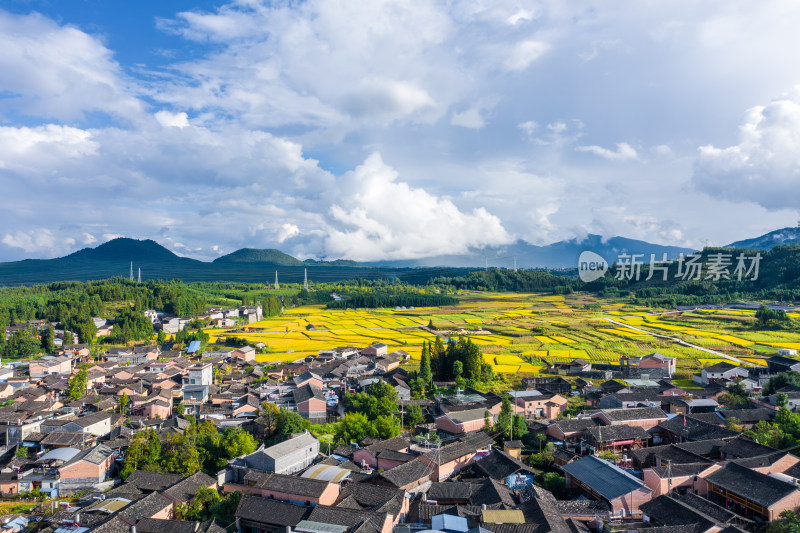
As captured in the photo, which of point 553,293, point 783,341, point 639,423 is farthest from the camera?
point 553,293

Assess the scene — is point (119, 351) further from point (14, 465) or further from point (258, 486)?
point (258, 486)

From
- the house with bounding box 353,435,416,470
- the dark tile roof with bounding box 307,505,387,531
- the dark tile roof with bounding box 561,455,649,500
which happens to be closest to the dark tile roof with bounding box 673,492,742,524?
the dark tile roof with bounding box 561,455,649,500

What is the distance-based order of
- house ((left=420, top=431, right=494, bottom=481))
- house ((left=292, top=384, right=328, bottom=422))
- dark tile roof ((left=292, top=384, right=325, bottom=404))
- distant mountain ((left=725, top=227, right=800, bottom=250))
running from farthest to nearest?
distant mountain ((left=725, top=227, right=800, bottom=250)) < dark tile roof ((left=292, top=384, right=325, bottom=404)) < house ((left=292, top=384, right=328, bottom=422)) < house ((left=420, top=431, right=494, bottom=481))

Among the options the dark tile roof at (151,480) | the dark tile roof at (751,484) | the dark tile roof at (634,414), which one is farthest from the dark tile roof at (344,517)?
the dark tile roof at (634,414)

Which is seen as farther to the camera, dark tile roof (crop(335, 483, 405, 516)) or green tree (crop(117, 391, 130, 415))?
green tree (crop(117, 391, 130, 415))

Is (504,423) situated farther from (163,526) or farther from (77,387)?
(77,387)

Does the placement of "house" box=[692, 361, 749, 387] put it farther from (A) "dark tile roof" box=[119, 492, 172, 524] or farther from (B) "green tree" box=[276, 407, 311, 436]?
(A) "dark tile roof" box=[119, 492, 172, 524]

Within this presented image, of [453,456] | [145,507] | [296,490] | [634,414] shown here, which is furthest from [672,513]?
[145,507]

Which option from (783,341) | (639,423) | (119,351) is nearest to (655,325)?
(783,341)
